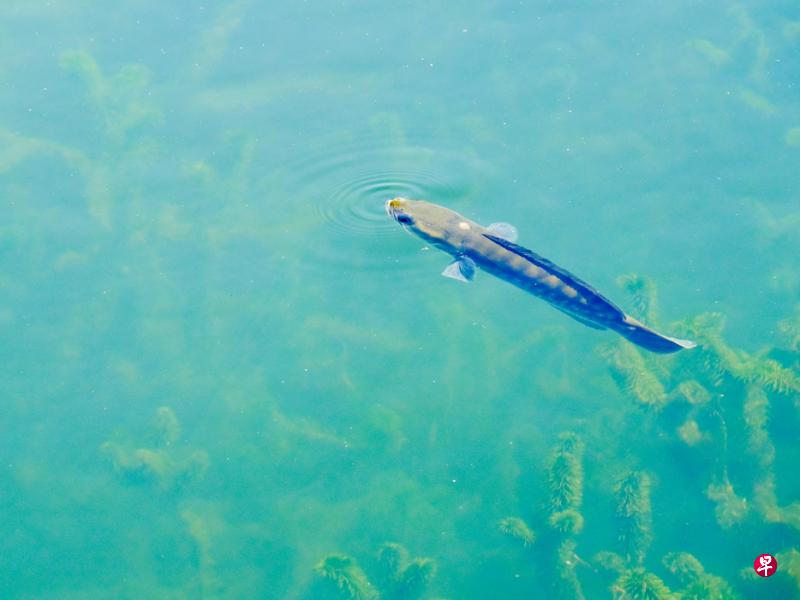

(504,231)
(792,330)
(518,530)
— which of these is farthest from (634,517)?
(504,231)

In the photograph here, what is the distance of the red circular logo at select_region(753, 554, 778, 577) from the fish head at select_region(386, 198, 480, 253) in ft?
10.1

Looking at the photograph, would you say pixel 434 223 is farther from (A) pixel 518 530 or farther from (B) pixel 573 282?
(A) pixel 518 530

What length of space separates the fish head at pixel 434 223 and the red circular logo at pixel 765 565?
3.06m

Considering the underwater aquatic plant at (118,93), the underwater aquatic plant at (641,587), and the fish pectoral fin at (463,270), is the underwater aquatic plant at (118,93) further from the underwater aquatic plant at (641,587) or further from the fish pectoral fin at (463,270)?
the underwater aquatic plant at (641,587)

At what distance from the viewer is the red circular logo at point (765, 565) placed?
5004 millimetres

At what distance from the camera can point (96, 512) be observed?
5.68 m

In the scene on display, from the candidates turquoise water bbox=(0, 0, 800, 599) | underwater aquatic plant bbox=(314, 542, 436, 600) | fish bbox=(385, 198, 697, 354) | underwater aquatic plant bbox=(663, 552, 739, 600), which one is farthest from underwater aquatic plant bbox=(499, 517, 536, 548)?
fish bbox=(385, 198, 697, 354)

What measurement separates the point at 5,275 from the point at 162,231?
57.5 inches

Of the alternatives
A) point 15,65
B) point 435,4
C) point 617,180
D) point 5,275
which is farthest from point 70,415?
point 435,4

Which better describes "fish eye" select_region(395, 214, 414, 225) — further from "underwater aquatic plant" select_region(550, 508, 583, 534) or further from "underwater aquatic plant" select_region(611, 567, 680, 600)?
"underwater aquatic plant" select_region(611, 567, 680, 600)

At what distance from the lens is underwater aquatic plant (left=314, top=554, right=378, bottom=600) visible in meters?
5.11

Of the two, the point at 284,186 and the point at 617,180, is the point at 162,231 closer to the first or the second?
the point at 284,186

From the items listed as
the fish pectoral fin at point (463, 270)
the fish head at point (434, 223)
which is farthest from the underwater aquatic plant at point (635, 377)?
the fish head at point (434, 223)

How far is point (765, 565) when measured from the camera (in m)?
5.05
